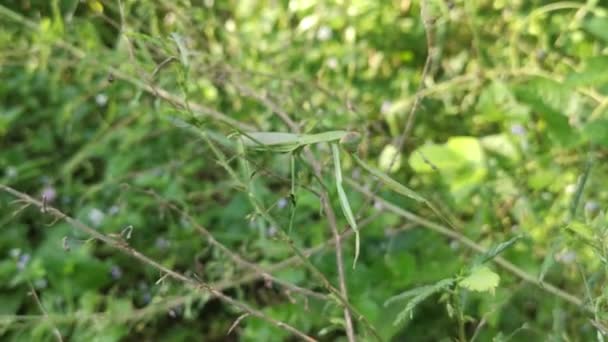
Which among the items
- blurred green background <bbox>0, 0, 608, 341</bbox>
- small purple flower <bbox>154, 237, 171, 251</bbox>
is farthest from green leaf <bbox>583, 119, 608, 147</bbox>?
small purple flower <bbox>154, 237, 171, 251</bbox>

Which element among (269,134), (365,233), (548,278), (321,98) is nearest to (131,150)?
(321,98)

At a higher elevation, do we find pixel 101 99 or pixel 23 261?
pixel 101 99

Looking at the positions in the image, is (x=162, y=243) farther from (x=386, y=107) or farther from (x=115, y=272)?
(x=386, y=107)

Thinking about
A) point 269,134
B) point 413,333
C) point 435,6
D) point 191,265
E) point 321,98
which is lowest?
point 413,333

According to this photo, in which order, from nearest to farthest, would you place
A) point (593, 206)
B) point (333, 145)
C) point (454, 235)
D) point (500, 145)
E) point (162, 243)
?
point (333, 145) → point (454, 235) → point (593, 206) → point (500, 145) → point (162, 243)

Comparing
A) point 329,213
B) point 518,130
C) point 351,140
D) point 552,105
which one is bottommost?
point 518,130

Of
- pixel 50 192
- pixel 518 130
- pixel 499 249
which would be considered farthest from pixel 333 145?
pixel 50 192

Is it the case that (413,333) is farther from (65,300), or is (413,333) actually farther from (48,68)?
(48,68)

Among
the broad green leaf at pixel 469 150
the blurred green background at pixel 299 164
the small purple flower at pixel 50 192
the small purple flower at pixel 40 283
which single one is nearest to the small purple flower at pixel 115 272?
the blurred green background at pixel 299 164
